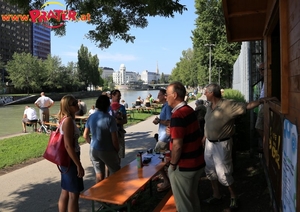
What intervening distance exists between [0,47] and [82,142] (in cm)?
10023

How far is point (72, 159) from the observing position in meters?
3.37

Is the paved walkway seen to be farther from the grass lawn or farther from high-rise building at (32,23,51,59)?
high-rise building at (32,23,51,59)

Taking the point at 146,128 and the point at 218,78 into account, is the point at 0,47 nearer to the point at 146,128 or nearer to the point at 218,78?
the point at 218,78

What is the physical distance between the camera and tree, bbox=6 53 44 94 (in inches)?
2557

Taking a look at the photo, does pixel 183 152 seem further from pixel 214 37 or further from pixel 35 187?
pixel 214 37

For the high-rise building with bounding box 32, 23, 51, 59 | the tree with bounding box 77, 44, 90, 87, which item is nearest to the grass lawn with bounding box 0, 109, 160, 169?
the tree with bounding box 77, 44, 90, 87

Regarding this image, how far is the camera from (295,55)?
2250 millimetres

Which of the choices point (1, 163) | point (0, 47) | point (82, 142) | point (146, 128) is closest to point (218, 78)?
point (146, 128)

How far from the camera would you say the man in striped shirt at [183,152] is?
280 cm

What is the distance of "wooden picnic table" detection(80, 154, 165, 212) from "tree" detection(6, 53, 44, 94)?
2635 inches

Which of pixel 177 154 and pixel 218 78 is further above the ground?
pixel 218 78

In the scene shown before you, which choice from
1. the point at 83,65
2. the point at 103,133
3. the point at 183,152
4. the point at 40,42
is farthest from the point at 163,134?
the point at 40,42

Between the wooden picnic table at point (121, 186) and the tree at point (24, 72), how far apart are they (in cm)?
6694

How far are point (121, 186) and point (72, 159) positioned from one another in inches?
26.4
